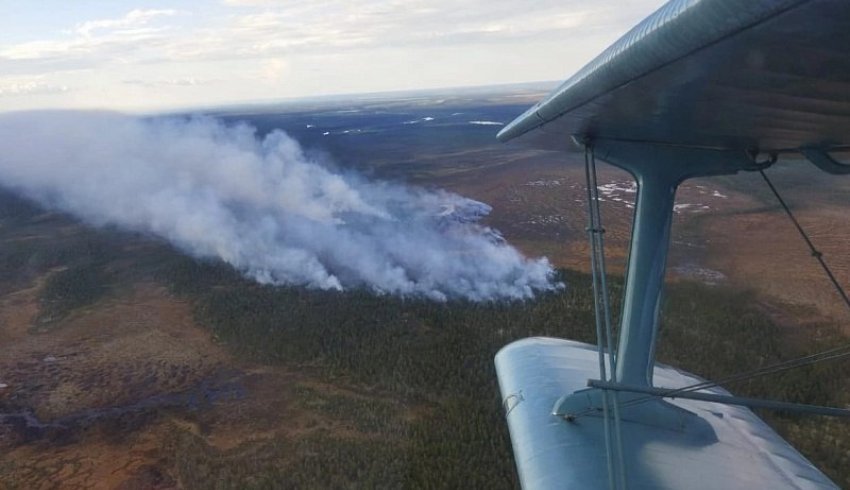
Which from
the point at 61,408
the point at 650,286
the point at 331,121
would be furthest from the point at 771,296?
the point at 331,121

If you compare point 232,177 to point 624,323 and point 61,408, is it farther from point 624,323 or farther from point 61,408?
point 624,323

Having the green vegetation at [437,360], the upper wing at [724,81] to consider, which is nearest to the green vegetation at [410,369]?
the green vegetation at [437,360]

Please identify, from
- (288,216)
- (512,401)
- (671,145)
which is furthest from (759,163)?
(288,216)

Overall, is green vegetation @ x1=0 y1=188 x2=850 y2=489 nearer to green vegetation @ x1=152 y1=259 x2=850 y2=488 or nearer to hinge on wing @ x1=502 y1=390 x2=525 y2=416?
green vegetation @ x1=152 y1=259 x2=850 y2=488

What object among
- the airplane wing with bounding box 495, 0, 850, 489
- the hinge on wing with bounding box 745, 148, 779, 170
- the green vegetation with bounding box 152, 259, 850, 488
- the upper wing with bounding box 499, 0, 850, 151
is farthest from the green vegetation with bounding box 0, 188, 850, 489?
the upper wing with bounding box 499, 0, 850, 151

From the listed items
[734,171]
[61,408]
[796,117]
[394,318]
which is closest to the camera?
[796,117]

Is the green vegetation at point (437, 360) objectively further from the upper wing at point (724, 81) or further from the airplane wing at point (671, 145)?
the upper wing at point (724, 81)
